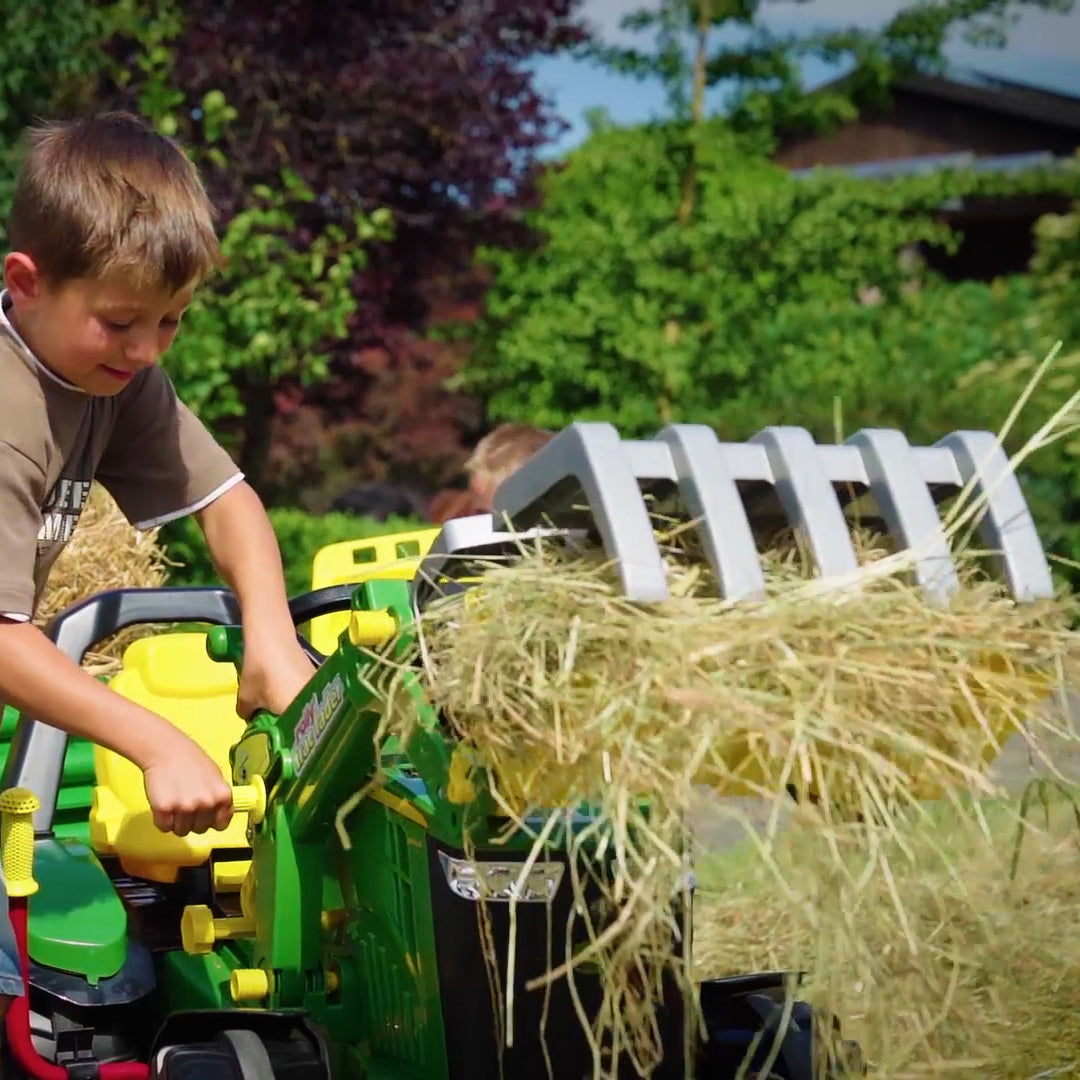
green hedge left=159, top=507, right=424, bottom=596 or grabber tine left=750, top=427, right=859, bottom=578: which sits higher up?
green hedge left=159, top=507, right=424, bottom=596

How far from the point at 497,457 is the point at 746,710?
2.78 meters

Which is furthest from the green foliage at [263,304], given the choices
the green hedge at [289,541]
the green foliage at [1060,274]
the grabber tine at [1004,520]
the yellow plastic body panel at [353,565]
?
the grabber tine at [1004,520]

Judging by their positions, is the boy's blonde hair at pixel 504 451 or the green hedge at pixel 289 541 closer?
the boy's blonde hair at pixel 504 451

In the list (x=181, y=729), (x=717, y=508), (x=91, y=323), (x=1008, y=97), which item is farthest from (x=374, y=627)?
(x=1008, y=97)

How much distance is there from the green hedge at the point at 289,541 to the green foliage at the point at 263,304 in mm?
632

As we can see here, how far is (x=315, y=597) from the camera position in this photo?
2.87m

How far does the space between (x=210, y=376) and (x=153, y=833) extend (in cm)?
539

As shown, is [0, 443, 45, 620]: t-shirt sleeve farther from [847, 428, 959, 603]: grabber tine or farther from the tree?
the tree

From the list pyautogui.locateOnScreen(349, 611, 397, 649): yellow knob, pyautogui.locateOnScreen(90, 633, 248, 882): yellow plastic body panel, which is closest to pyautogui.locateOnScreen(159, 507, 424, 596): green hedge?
pyautogui.locateOnScreen(90, 633, 248, 882): yellow plastic body panel

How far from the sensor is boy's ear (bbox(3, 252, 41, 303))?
2.38 metres

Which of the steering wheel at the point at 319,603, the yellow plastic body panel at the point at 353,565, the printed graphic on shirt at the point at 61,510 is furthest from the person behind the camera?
the yellow plastic body panel at the point at 353,565

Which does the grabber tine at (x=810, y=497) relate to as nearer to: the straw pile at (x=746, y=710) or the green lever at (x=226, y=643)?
the straw pile at (x=746, y=710)

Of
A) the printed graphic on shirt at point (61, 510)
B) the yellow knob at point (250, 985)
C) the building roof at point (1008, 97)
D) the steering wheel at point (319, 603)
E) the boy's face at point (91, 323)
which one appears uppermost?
the building roof at point (1008, 97)

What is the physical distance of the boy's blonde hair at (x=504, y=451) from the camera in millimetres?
4383
